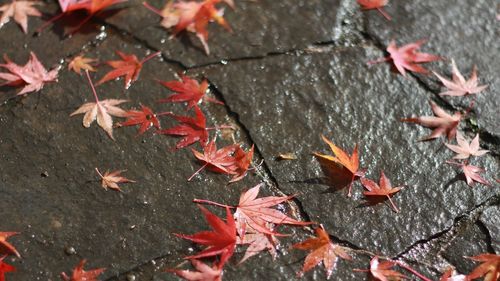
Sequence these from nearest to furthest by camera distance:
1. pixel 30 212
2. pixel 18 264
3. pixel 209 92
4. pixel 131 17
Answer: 1. pixel 18 264
2. pixel 30 212
3. pixel 209 92
4. pixel 131 17

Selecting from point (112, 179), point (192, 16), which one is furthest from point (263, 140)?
point (192, 16)

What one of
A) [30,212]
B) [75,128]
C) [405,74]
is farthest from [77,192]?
[405,74]

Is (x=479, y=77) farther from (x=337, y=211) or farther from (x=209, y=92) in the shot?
(x=209, y=92)

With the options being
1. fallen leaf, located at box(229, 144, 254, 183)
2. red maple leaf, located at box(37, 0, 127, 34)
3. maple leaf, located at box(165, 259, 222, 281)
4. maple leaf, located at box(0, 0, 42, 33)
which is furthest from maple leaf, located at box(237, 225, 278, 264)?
maple leaf, located at box(0, 0, 42, 33)

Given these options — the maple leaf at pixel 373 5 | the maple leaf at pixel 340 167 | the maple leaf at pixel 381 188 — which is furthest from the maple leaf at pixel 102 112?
the maple leaf at pixel 373 5

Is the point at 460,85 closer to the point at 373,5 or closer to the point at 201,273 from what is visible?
the point at 373,5

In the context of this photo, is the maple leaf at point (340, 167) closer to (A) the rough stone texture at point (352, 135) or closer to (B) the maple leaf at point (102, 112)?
(A) the rough stone texture at point (352, 135)

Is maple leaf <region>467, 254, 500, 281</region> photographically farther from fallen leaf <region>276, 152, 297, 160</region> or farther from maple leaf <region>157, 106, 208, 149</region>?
maple leaf <region>157, 106, 208, 149</region>
